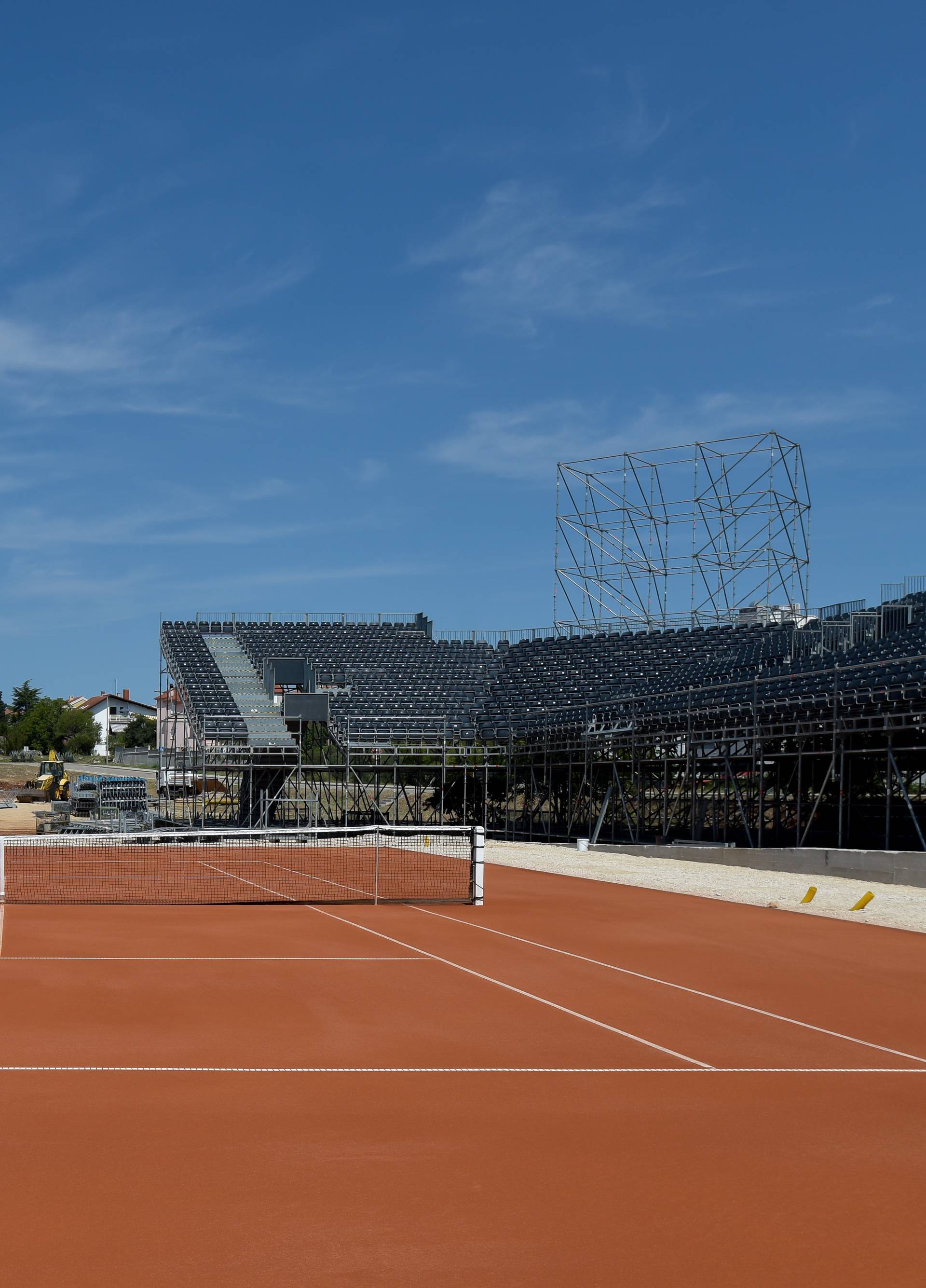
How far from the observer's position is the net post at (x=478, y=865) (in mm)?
23547

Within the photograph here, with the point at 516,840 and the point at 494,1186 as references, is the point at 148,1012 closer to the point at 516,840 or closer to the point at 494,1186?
the point at 494,1186

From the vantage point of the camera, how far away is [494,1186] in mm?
7199

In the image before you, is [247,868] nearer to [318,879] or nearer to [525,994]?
[318,879]

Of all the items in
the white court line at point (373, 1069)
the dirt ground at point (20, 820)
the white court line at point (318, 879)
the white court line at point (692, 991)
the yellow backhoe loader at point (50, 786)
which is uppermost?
the yellow backhoe loader at point (50, 786)

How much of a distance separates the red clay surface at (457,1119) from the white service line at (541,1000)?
0.06 meters

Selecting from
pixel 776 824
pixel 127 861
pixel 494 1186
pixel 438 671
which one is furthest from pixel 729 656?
pixel 494 1186

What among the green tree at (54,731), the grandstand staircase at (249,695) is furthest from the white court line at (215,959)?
the green tree at (54,731)

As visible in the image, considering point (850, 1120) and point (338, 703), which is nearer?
point (850, 1120)

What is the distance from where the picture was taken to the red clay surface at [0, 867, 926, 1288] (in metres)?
6.16

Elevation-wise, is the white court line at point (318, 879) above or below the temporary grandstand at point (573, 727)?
below

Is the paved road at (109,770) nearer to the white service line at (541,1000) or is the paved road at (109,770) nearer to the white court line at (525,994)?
the white court line at (525,994)

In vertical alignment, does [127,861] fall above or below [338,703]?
below

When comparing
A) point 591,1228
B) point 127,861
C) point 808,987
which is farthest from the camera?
point 127,861

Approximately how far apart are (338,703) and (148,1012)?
4333cm
